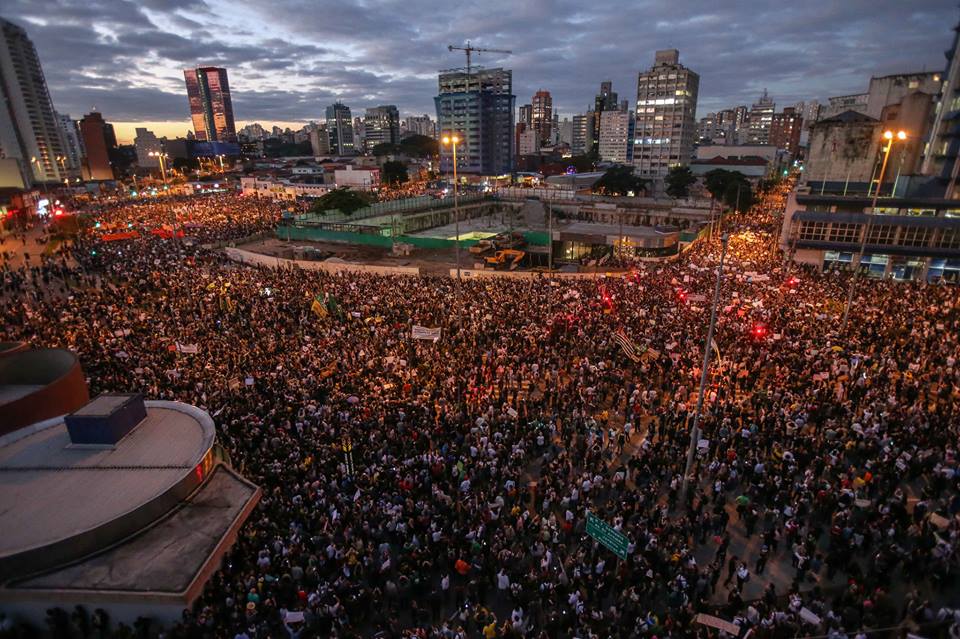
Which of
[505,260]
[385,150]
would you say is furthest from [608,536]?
[385,150]

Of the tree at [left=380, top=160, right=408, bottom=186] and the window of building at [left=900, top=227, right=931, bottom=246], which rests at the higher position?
the tree at [left=380, top=160, right=408, bottom=186]

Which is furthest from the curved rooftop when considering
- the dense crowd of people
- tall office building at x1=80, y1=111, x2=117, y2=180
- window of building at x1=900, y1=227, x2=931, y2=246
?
tall office building at x1=80, y1=111, x2=117, y2=180

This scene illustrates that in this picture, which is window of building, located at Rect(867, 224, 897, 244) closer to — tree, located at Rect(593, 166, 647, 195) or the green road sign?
the green road sign

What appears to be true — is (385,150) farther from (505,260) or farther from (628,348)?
(628,348)

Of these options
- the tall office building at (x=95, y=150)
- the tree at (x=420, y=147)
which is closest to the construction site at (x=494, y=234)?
the tree at (x=420, y=147)

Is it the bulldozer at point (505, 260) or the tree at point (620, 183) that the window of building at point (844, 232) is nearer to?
the bulldozer at point (505, 260)

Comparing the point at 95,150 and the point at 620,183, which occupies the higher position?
the point at 95,150

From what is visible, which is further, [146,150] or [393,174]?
[146,150]
